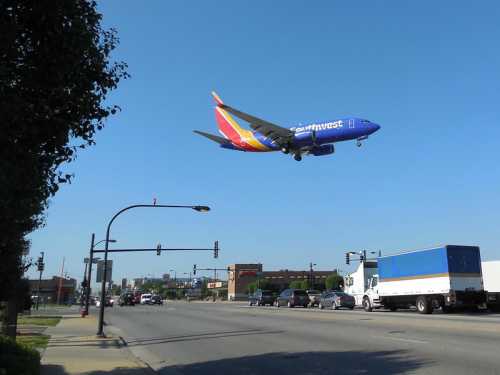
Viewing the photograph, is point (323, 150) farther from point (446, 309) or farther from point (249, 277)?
point (249, 277)

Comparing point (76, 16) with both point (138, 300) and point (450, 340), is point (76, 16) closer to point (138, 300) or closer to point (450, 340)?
point (450, 340)

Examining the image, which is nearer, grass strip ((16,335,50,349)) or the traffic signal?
grass strip ((16,335,50,349))

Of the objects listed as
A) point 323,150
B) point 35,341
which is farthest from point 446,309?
point 35,341

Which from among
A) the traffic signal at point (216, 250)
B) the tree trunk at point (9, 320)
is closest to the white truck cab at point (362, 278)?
the traffic signal at point (216, 250)

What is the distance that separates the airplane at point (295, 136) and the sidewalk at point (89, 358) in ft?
49.2

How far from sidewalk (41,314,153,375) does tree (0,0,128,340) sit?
463cm

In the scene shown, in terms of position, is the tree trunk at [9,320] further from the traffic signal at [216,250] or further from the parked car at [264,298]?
the parked car at [264,298]

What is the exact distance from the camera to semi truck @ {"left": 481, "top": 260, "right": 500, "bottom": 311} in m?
32.5

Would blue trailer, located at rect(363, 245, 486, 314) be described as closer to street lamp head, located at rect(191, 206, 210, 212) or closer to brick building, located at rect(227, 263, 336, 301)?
street lamp head, located at rect(191, 206, 210, 212)

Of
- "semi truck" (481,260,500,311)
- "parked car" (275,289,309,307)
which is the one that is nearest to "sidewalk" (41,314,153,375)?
"semi truck" (481,260,500,311)

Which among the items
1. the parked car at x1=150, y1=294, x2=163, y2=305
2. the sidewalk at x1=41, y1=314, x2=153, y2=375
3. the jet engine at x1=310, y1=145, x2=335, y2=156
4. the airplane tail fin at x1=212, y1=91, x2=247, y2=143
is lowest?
the sidewalk at x1=41, y1=314, x2=153, y2=375

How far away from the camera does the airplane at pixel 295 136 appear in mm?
32438

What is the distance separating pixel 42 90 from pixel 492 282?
31363 millimetres

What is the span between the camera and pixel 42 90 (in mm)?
7531
